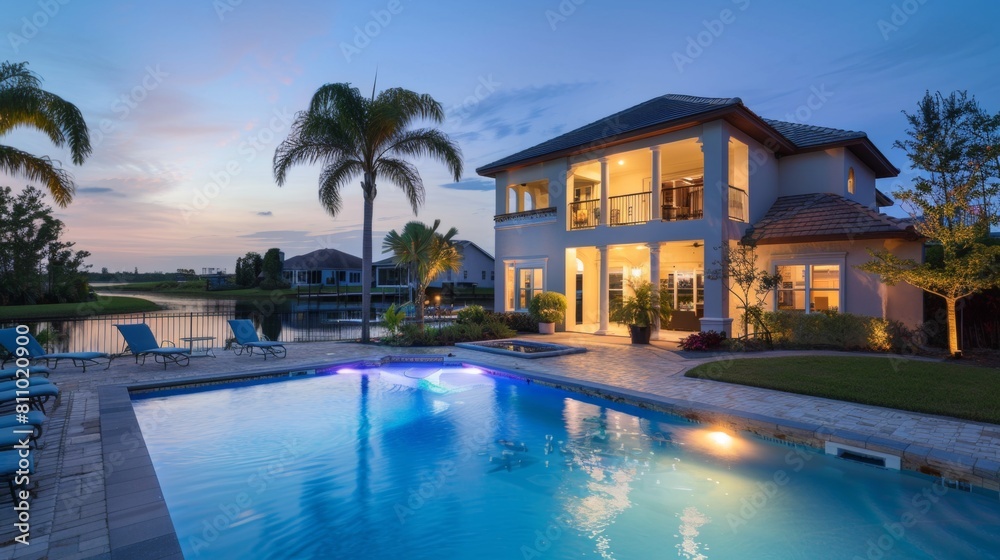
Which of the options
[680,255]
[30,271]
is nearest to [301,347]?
[680,255]

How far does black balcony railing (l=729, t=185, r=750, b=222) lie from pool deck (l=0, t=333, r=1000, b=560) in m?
4.61

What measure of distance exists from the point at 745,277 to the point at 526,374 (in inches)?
277

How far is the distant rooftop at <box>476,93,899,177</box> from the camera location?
521 inches

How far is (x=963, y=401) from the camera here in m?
6.82

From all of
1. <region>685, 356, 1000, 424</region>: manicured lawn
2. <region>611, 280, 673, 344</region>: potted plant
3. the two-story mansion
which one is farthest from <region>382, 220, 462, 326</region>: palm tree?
<region>685, 356, 1000, 424</region>: manicured lawn

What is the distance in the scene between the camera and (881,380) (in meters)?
8.24

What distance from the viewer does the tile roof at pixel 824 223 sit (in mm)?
11875

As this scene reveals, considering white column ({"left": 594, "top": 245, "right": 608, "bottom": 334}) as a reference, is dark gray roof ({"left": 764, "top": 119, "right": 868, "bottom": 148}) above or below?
above

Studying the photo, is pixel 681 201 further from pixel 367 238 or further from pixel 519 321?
pixel 367 238

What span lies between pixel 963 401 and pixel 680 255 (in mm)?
10967

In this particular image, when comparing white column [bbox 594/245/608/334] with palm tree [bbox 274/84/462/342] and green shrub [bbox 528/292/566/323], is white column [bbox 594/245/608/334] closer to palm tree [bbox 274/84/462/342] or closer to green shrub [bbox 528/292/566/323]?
green shrub [bbox 528/292/566/323]

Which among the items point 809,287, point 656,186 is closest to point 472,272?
point 656,186

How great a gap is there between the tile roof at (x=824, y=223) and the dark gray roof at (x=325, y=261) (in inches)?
1800

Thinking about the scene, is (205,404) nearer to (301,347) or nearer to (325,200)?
(301,347)
